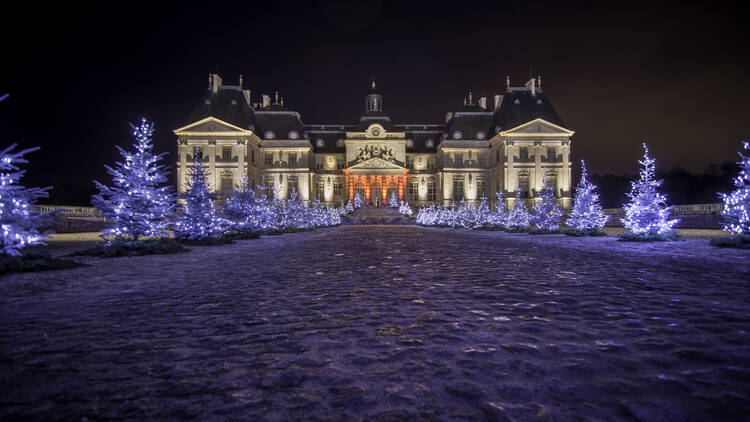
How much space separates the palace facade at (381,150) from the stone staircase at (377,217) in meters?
7.97

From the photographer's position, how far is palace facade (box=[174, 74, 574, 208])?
4872 centimetres

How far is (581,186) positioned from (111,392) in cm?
2421

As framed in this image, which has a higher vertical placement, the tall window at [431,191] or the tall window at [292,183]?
the tall window at [292,183]

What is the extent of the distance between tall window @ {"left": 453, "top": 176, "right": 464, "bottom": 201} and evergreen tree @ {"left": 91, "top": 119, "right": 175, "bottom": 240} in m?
45.9

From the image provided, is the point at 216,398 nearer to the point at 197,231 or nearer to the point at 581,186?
the point at 197,231

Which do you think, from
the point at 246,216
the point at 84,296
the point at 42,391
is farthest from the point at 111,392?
the point at 246,216

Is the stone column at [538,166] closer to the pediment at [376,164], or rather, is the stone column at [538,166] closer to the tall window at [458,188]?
the tall window at [458,188]

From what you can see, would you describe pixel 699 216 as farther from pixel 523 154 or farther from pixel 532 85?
pixel 532 85

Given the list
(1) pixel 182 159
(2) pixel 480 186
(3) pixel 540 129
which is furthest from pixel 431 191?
(1) pixel 182 159

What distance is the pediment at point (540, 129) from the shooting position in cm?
4900

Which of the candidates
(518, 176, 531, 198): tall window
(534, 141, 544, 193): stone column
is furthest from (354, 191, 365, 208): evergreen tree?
(534, 141, 544, 193): stone column

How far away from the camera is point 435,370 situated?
2.65 meters

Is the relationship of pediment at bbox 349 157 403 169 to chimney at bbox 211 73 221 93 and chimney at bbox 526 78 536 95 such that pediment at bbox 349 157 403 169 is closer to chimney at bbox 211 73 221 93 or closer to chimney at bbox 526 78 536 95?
chimney at bbox 211 73 221 93

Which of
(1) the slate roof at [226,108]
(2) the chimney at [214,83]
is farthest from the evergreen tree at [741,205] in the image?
(2) the chimney at [214,83]
